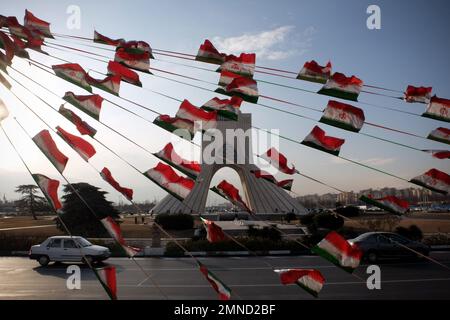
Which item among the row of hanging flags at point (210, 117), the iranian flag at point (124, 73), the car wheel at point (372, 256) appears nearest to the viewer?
the row of hanging flags at point (210, 117)

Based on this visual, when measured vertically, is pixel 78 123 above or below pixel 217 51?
below

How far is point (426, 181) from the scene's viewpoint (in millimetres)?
2322

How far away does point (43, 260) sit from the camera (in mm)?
13328

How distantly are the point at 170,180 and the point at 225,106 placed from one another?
698 millimetres

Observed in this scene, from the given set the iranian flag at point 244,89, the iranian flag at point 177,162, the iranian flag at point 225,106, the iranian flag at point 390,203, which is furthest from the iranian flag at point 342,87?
the iranian flag at point 177,162

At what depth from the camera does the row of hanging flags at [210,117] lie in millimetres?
2186

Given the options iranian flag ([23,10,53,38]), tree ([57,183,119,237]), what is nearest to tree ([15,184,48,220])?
tree ([57,183,119,237])

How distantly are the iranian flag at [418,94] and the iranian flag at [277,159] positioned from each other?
0.97 metres

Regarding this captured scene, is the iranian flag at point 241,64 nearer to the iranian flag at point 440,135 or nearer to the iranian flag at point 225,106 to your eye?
the iranian flag at point 225,106

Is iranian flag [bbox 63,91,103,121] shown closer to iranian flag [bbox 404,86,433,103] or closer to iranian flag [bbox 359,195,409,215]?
iranian flag [bbox 359,195,409,215]
